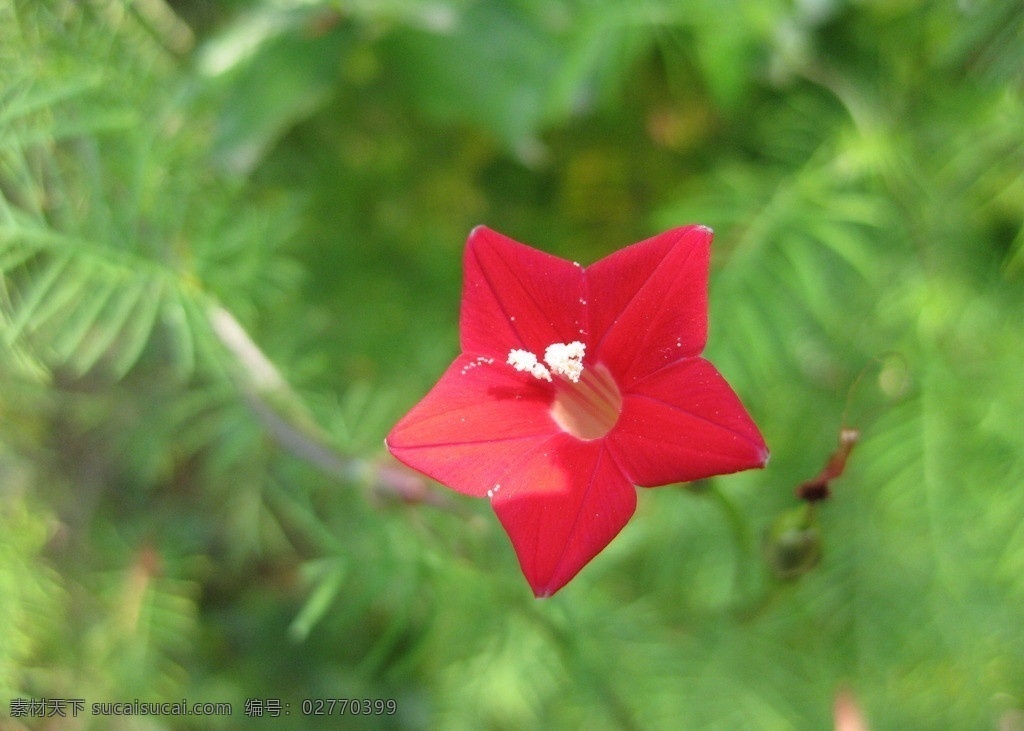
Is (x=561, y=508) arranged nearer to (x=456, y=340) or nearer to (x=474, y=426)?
(x=474, y=426)

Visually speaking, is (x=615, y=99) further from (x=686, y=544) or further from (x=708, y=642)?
(x=708, y=642)

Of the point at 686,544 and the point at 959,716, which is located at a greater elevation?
the point at 686,544

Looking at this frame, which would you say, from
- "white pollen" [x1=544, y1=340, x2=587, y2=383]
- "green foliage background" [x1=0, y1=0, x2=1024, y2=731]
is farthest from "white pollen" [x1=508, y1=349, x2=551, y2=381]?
"green foliage background" [x1=0, y1=0, x2=1024, y2=731]

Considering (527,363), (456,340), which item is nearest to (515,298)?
(527,363)

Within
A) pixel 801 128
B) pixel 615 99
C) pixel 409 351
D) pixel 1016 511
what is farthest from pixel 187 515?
pixel 1016 511

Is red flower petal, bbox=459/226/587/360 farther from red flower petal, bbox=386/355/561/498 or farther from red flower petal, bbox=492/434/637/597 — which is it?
red flower petal, bbox=492/434/637/597

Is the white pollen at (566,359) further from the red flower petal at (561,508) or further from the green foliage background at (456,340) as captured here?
the green foliage background at (456,340)
